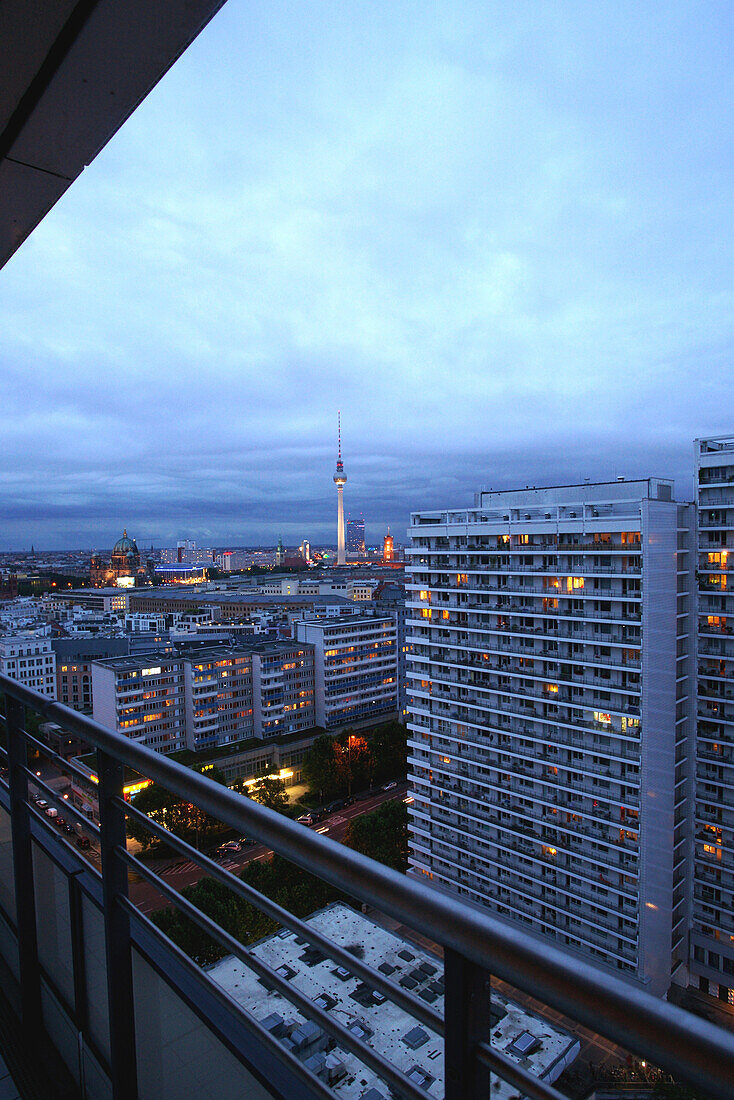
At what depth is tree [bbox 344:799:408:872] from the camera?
32.6 ft

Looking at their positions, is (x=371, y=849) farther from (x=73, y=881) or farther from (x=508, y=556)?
(x=73, y=881)

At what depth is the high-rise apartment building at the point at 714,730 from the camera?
7602mm

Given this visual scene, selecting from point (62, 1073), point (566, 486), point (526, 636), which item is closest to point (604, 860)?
point (526, 636)

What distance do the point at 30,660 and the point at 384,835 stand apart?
1199 centimetres

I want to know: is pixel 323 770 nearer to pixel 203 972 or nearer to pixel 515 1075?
pixel 203 972

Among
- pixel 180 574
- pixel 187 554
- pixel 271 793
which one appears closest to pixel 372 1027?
pixel 271 793

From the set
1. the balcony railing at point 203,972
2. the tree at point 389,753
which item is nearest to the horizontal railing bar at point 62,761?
the balcony railing at point 203,972

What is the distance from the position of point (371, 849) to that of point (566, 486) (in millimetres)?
6386

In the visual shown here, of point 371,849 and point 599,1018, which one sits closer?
point 599,1018

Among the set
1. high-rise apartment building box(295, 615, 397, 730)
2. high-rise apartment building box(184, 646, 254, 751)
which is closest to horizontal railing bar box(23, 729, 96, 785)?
high-rise apartment building box(184, 646, 254, 751)

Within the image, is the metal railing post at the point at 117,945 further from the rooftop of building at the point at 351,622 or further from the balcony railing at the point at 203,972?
the rooftop of building at the point at 351,622

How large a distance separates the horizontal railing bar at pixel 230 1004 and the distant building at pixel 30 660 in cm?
1807

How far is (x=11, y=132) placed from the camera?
0.95m

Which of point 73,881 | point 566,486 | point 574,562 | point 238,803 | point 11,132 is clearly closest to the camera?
Result: point 238,803
